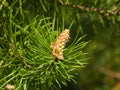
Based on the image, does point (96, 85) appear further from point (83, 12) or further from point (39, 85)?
point (39, 85)

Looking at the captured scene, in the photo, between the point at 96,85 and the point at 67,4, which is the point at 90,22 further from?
the point at 96,85

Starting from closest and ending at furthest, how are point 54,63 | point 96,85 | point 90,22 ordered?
point 54,63 → point 90,22 → point 96,85

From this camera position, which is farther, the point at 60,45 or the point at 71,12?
the point at 71,12

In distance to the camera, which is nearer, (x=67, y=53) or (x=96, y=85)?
(x=67, y=53)

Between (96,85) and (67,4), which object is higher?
(67,4)

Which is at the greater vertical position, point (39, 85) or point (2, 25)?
point (2, 25)

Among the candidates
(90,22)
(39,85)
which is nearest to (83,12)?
(90,22)

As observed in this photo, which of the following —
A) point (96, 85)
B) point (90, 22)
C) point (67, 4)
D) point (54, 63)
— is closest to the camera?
point (54, 63)

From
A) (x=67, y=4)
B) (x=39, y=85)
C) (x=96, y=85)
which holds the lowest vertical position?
(x=96, y=85)

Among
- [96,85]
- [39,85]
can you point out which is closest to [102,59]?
[96,85]
